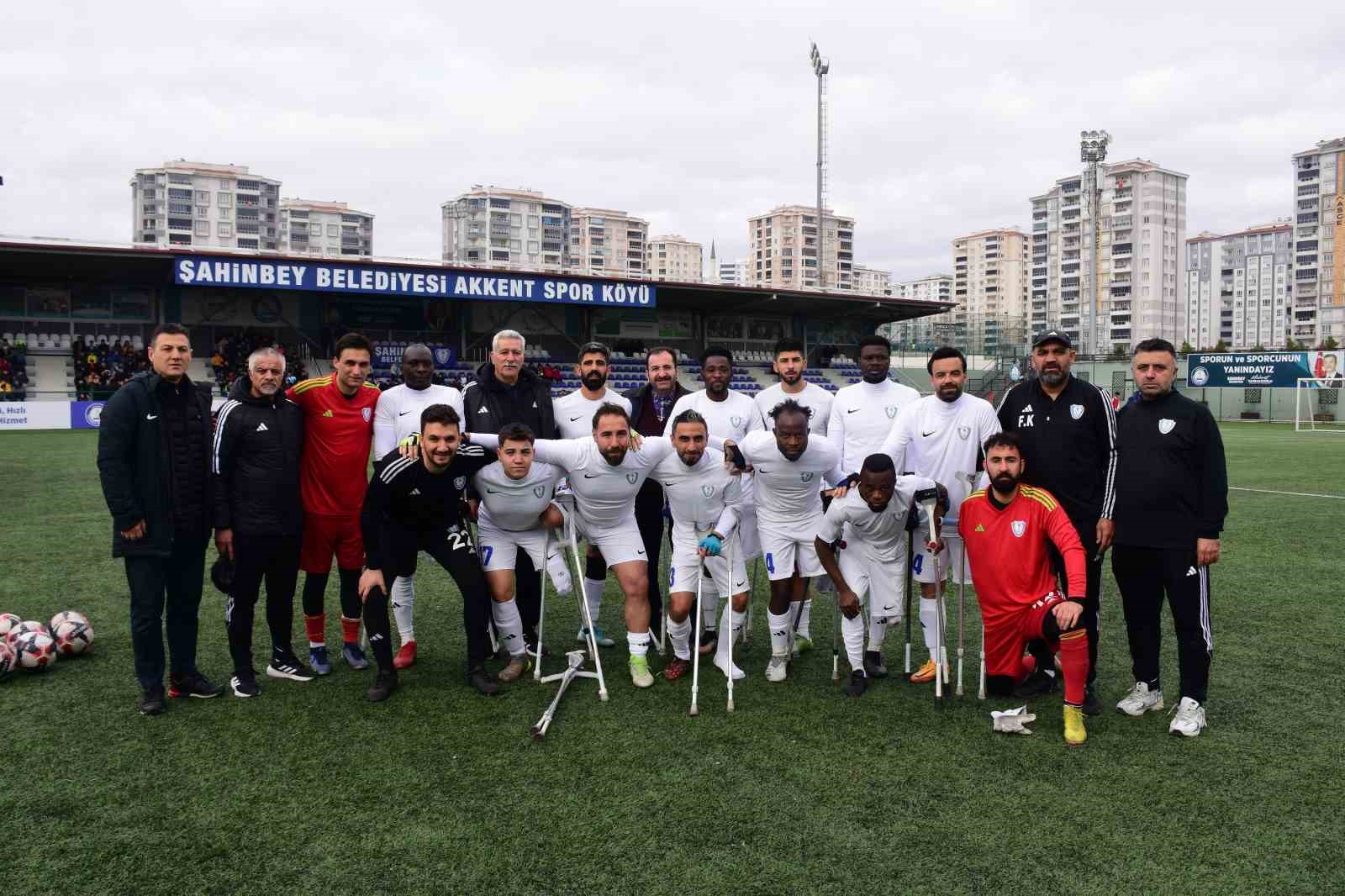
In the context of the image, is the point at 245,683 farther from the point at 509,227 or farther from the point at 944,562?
the point at 509,227

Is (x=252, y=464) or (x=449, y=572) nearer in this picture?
(x=252, y=464)

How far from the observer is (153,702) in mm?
5195

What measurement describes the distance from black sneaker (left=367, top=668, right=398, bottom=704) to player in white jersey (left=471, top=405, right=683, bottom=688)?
1563 millimetres

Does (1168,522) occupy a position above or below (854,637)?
above

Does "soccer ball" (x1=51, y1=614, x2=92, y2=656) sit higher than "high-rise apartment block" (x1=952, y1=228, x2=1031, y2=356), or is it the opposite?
"high-rise apartment block" (x1=952, y1=228, x2=1031, y2=356)

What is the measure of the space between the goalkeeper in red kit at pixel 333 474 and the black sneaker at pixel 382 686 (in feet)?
2.00

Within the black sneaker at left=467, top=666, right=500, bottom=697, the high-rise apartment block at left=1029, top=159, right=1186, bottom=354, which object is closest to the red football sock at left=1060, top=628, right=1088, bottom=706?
the black sneaker at left=467, top=666, right=500, bottom=697

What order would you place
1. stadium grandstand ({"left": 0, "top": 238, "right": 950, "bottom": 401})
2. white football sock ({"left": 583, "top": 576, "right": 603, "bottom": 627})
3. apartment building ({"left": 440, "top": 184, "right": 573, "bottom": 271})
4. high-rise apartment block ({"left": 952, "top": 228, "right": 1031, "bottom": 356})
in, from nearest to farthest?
1. white football sock ({"left": 583, "top": 576, "right": 603, "bottom": 627})
2. stadium grandstand ({"left": 0, "top": 238, "right": 950, "bottom": 401})
3. apartment building ({"left": 440, "top": 184, "right": 573, "bottom": 271})
4. high-rise apartment block ({"left": 952, "top": 228, "right": 1031, "bottom": 356})

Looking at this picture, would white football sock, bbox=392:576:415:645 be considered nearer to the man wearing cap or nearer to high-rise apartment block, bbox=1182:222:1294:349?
the man wearing cap

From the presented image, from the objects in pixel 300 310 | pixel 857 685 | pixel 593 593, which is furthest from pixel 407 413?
pixel 300 310

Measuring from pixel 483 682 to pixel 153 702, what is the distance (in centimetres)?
192

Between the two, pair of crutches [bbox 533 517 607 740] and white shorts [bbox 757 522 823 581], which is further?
white shorts [bbox 757 522 823 581]

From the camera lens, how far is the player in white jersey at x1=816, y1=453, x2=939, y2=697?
18.4ft

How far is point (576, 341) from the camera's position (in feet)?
130
